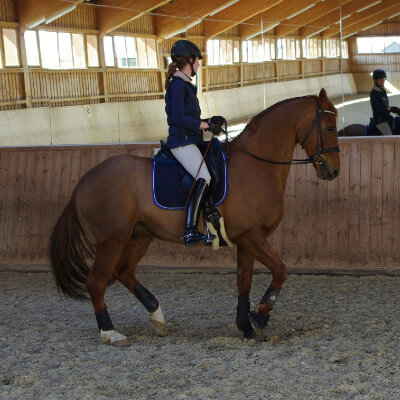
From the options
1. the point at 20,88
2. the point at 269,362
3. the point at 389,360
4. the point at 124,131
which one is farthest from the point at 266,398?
the point at 20,88

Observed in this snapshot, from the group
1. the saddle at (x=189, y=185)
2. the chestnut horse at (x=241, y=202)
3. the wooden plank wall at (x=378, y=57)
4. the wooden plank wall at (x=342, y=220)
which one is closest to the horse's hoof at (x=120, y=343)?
the chestnut horse at (x=241, y=202)

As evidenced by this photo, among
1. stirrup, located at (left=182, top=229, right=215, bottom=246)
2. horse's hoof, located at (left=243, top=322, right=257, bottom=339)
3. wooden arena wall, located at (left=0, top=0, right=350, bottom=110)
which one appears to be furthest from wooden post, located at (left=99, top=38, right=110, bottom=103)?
horse's hoof, located at (left=243, top=322, right=257, bottom=339)

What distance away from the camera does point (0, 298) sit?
6.61 meters

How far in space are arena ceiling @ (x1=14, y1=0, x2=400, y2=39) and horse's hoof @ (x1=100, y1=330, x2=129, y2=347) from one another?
509 centimetres

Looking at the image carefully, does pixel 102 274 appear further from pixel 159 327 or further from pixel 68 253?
pixel 159 327

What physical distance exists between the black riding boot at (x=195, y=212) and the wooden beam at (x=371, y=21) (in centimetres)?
446

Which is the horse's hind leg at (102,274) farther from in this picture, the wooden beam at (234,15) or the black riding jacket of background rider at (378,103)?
the black riding jacket of background rider at (378,103)

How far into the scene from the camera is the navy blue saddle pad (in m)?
5.10

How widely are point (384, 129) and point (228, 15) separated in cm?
262

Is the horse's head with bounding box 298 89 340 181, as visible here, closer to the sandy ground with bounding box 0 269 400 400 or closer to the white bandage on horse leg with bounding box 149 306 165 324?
the sandy ground with bounding box 0 269 400 400

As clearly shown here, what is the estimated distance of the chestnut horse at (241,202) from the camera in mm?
5047

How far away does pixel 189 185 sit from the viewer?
509 centimetres

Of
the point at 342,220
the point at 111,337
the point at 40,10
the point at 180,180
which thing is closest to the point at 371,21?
the point at 342,220

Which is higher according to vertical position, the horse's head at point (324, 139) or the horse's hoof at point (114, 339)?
the horse's head at point (324, 139)
